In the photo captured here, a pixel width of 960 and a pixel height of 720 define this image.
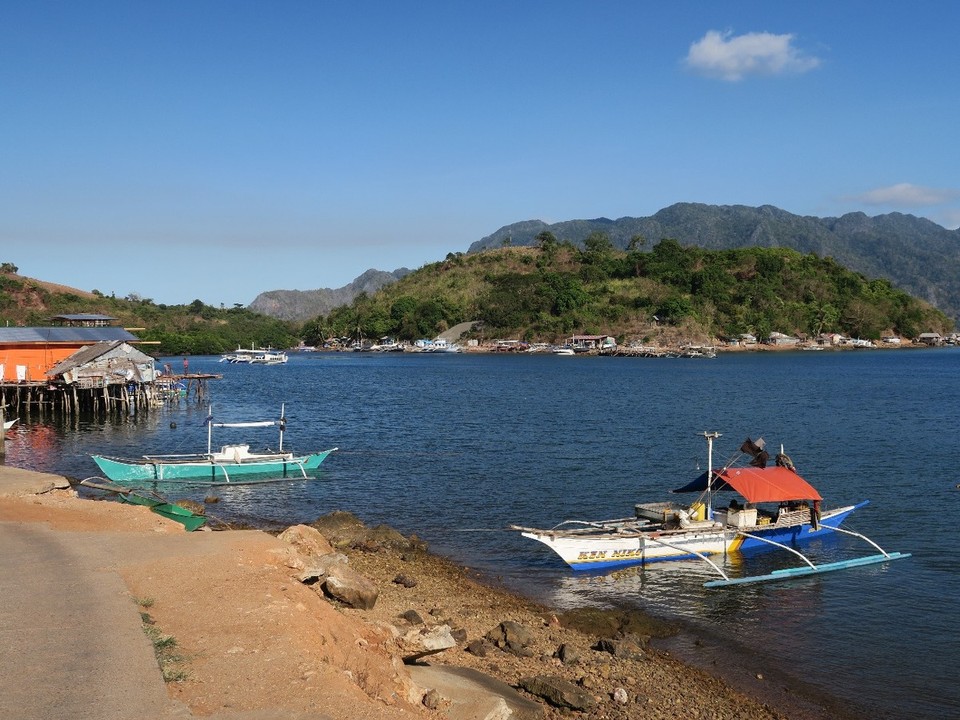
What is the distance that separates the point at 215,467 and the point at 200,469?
27.3 inches

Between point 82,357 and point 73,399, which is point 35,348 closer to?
point 82,357

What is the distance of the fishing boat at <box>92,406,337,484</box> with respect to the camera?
38.3m

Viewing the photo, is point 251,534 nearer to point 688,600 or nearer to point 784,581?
point 688,600

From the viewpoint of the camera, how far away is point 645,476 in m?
41.3

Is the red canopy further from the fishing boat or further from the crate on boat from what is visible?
the fishing boat

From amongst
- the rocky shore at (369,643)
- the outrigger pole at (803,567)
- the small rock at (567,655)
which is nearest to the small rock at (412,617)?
the rocky shore at (369,643)

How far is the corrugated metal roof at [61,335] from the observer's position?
217 ft

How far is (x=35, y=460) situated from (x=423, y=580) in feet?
103

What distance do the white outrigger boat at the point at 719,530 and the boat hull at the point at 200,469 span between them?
677 inches

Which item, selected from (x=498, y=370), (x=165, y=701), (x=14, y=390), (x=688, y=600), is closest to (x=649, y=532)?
(x=688, y=600)

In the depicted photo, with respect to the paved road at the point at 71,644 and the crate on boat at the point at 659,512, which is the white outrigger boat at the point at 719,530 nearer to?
the crate on boat at the point at 659,512

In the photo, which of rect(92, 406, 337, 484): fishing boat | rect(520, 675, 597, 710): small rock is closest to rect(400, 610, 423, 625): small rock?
rect(520, 675, 597, 710): small rock

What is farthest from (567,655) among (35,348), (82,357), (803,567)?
(35,348)

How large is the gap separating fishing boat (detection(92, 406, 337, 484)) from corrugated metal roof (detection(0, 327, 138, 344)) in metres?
32.4
